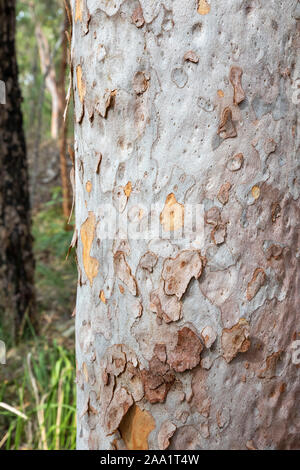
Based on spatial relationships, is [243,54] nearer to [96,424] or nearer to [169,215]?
[169,215]

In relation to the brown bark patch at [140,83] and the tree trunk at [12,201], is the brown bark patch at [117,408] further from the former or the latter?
the tree trunk at [12,201]

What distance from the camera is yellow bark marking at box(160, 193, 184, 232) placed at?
3.03ft

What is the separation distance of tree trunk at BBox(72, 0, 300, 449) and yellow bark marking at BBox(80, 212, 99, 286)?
50 mm

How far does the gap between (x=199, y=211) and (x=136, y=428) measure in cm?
51

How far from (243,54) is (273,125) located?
6.1 inches

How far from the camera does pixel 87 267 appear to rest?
1101mm

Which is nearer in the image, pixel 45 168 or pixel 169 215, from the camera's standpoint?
pixel 169 215

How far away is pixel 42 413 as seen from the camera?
237 cm

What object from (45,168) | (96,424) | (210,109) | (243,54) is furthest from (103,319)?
(45,168)

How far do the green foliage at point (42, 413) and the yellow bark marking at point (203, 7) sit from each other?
187 cm

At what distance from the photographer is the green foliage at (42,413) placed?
2174 mm

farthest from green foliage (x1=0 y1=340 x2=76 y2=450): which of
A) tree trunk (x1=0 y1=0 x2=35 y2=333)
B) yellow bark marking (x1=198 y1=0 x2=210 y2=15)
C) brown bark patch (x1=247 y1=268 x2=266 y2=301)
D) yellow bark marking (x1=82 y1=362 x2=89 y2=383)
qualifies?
yellow bark marking (x1=198 y1=0 x2=210 y2=15)

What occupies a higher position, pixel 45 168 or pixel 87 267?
pixel 45 168

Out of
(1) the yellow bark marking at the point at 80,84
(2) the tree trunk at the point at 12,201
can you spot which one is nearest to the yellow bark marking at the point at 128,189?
(1) the yellow bark marking at the point at 80,84
